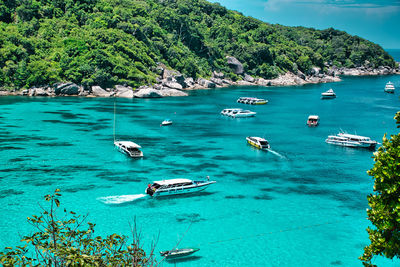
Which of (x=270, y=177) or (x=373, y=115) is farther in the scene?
(x=373, y=115)

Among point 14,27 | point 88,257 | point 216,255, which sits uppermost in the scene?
point 14,27

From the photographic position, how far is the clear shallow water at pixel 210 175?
44188mm

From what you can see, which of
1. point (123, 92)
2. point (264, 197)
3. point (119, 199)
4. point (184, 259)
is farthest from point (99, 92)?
point (184, 259)

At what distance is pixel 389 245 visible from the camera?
25188mm

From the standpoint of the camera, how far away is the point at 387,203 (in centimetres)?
2558

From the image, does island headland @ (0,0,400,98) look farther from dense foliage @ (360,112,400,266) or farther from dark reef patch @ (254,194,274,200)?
dense foliage @ (360,112,400,266)

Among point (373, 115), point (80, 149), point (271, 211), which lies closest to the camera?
point (271, 211)

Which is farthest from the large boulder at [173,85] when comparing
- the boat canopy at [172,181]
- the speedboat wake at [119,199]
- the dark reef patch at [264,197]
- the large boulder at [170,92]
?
the dark reef patch at [264,197]

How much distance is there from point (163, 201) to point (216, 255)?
1572cm

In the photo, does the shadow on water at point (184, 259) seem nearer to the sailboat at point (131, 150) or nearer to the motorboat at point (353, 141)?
the sailboat at point (131, 150)

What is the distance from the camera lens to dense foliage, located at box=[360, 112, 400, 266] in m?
25.0

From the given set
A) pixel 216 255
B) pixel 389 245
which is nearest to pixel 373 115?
pixel 216 255

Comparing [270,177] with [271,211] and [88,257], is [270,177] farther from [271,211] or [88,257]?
[88,257]

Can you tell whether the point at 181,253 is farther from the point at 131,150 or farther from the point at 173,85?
the point at 173,85
